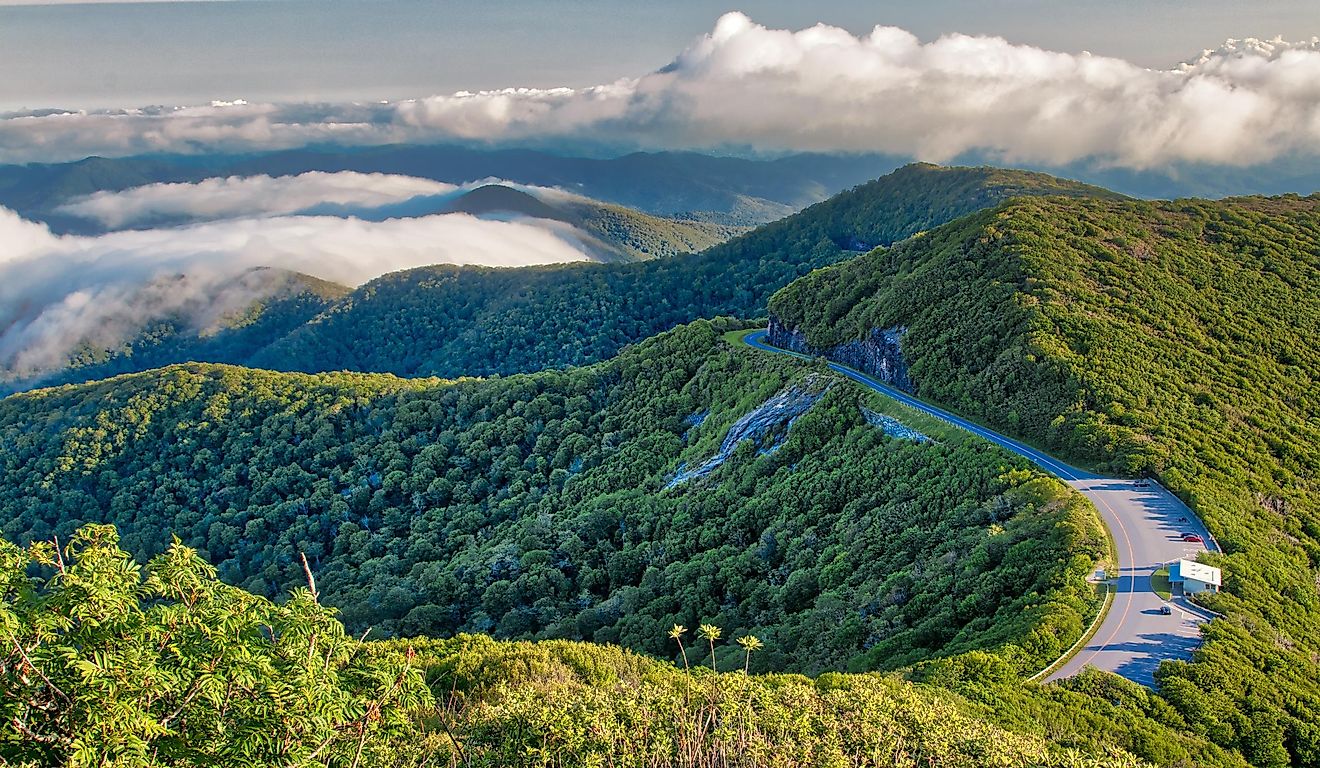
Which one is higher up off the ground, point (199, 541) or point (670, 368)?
point (670, 368)

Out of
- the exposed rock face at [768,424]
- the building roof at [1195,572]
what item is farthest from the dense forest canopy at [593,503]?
the building roof at [1195,572]

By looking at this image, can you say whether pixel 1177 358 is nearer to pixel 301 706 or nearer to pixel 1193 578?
pixel 1193 578

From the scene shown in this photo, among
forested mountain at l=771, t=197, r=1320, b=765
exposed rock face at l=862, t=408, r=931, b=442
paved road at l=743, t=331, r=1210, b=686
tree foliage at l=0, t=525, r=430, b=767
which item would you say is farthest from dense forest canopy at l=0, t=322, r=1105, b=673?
tree foliage at l=0, t=525, r=430, b=767

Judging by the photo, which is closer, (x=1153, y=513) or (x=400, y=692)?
(x=400, y=692)

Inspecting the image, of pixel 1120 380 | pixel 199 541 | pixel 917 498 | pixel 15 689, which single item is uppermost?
pixel 15 689

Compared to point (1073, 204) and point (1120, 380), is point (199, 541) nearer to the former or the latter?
point (1120, 380)

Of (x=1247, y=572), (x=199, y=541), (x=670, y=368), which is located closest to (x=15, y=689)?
(x=1247, y=572)

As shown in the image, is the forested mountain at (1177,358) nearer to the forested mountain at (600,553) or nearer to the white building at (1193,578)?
the white building at (1193,578)
